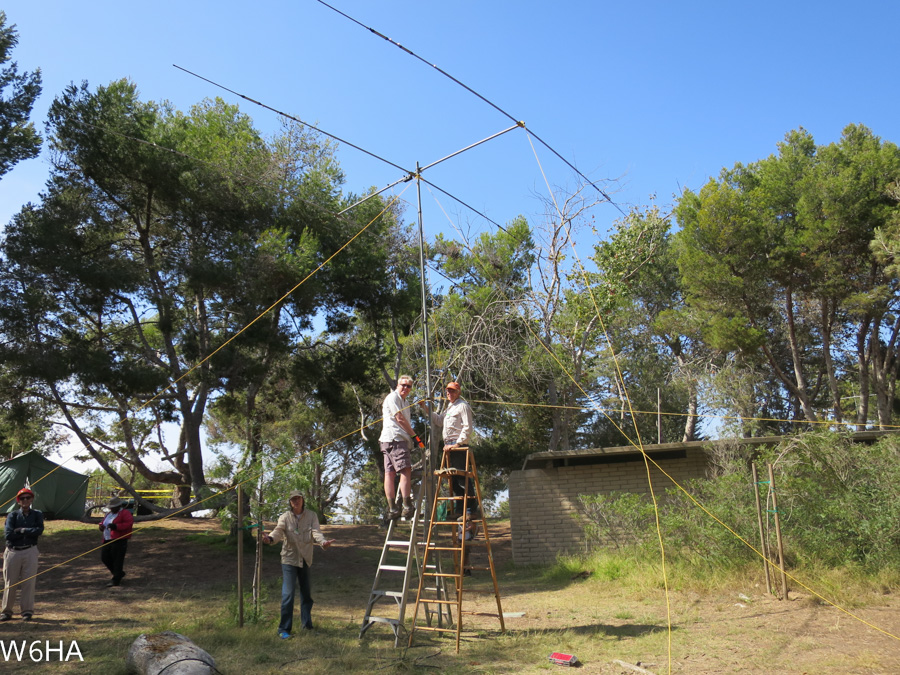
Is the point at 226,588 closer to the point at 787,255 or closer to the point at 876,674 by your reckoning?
the point at 876,674

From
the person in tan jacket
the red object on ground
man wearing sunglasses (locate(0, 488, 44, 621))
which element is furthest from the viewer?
man wearing sunglasses (locate(0, 488, 44, 621))

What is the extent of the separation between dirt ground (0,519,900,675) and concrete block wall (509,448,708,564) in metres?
0.84

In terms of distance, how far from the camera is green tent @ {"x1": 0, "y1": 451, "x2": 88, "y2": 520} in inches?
637

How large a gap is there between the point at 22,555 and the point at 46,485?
1088cm

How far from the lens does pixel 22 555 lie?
771 centimetres

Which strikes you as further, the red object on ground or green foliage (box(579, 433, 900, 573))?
green foliage (box(579, 433, 900, 573))

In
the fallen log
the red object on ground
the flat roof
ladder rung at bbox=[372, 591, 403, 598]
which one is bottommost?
the red object on ground

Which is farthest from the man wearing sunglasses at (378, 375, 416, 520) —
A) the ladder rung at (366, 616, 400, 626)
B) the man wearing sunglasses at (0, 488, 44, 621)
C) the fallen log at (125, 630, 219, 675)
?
the man wearing sunglasses at (0, 488, 44, 621)

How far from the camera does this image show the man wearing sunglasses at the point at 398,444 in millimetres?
6824

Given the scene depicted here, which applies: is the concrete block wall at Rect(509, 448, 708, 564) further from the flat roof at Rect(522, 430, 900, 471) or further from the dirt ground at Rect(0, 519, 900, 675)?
the dirt ground at Rect(0, 519, 900, 675)

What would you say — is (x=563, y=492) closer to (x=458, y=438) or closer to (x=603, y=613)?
(x=603, y=613)

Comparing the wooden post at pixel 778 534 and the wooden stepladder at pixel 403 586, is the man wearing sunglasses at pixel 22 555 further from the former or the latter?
the wooden post at pixel 778 534

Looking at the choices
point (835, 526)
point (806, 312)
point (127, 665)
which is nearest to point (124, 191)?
point (127, 665)

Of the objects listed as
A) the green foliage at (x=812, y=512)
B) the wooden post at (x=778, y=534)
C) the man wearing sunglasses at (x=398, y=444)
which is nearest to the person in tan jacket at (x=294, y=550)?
the man wearing sunglasses at (x=398, y=444)
